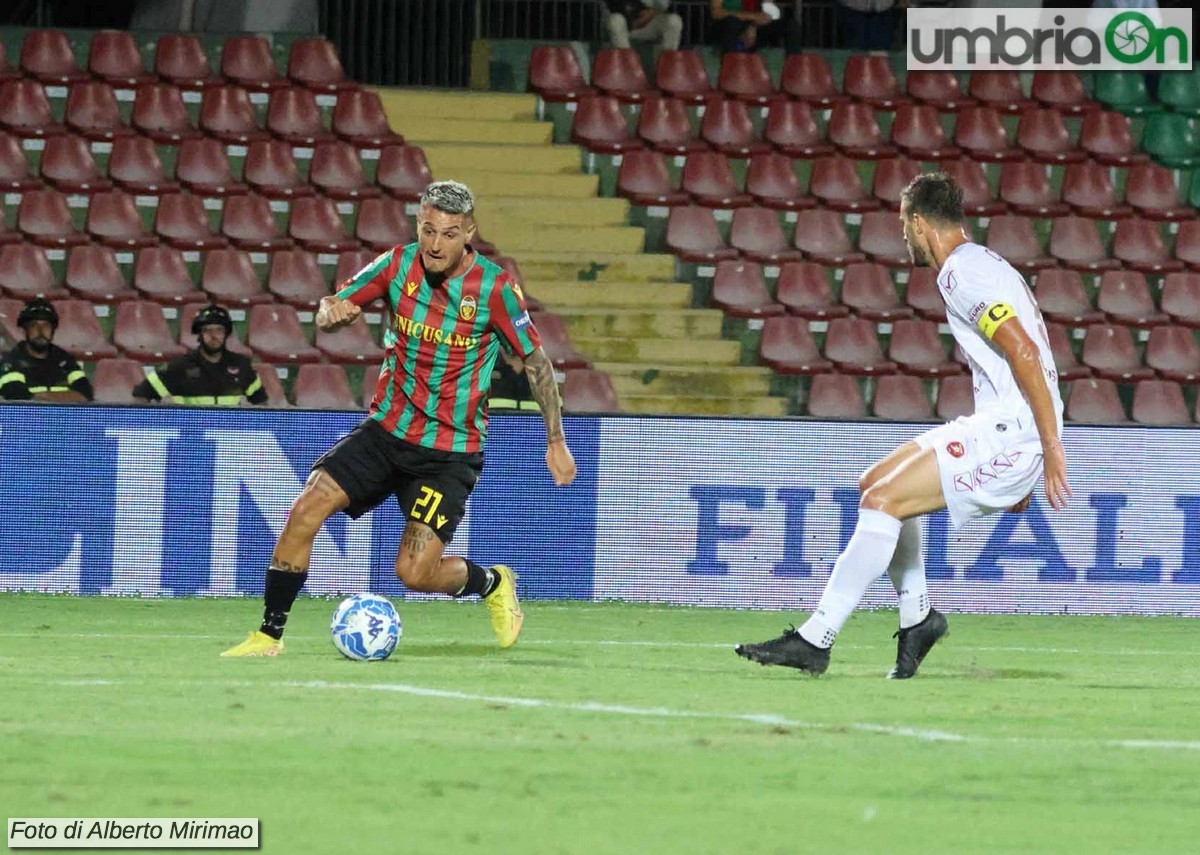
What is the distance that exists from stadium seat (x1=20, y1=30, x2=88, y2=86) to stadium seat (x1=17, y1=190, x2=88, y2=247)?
1294 mm

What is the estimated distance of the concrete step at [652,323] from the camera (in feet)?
55.3

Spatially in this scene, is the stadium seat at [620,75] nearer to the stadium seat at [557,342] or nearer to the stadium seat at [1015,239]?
A: the stadium seat at [557,342]

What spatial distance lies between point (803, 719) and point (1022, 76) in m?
13.7

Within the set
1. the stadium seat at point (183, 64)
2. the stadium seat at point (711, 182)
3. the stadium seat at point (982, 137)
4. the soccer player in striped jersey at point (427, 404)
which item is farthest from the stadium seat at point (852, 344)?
the soccer player in striped jersey at point (427, 404)

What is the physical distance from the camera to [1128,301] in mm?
17922

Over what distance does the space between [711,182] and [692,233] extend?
578mm

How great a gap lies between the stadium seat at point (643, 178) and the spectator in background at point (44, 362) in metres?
5.53

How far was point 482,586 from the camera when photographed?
9430 mm

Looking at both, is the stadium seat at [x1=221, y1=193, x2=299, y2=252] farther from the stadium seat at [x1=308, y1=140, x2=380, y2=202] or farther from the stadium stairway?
the stadium stairway

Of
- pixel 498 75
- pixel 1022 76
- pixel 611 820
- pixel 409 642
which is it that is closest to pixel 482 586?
pixel 409 642

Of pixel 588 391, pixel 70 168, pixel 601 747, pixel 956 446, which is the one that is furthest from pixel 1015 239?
pixel 601 747

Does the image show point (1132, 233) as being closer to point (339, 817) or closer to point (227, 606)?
point (227, 606)

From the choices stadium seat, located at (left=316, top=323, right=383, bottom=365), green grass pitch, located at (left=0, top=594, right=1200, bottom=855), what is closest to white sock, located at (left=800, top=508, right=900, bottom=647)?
green grass pitch, located at (left=0, top=594, right=1200, bottom=855)

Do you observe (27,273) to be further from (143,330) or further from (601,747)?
(601,747)
